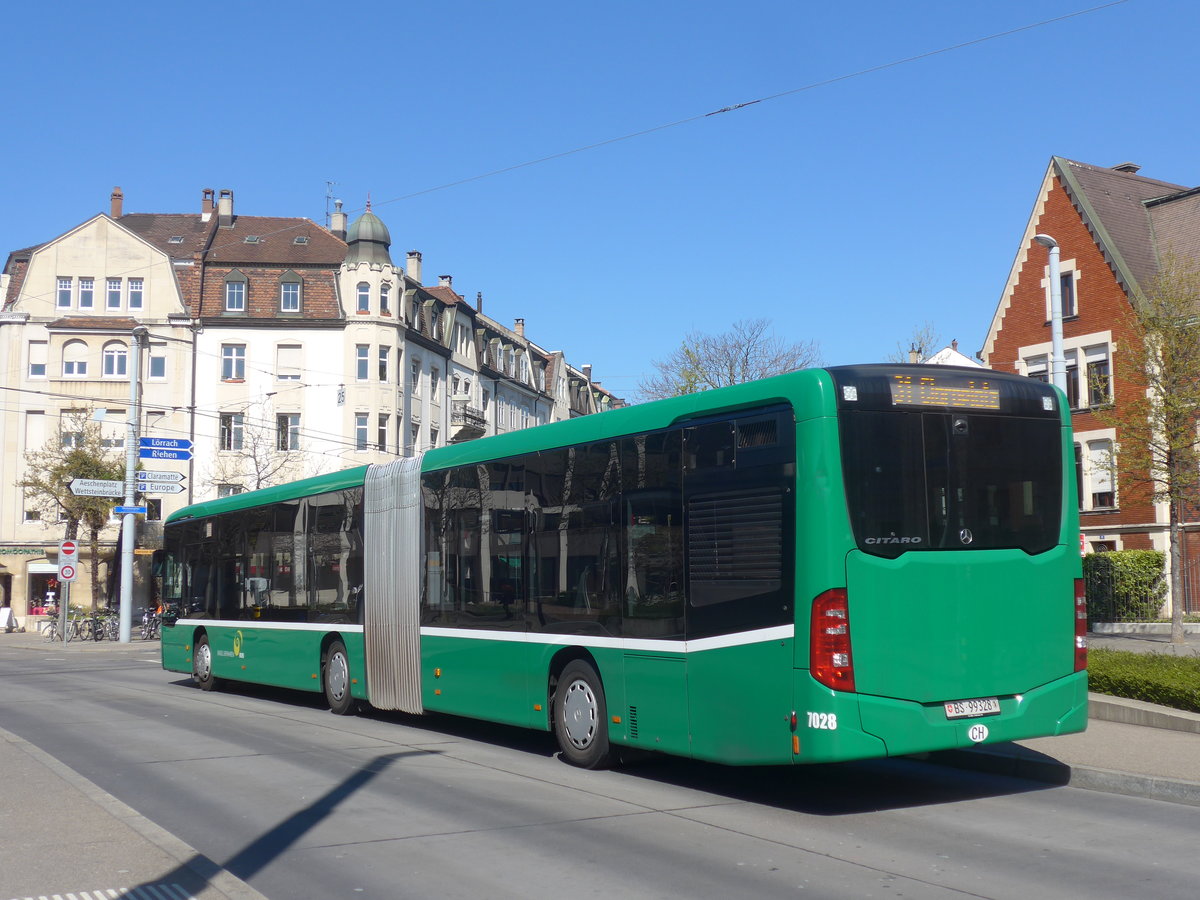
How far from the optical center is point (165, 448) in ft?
114

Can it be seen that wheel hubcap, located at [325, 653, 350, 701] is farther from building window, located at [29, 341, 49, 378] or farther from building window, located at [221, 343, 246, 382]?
building window, located at [29, 341, 49, 378]

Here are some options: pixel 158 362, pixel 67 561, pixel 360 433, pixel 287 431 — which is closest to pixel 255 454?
pixel 287 431

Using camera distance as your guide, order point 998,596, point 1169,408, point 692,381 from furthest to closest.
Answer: point 692,381
point 1169,408
point 998,596

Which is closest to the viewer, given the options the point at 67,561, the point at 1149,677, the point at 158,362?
the point at 1149,677

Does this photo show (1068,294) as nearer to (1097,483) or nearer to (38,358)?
(1097,483)

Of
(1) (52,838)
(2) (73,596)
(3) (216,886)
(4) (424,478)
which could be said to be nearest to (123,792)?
(1) (52,838)

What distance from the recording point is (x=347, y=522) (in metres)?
16.7

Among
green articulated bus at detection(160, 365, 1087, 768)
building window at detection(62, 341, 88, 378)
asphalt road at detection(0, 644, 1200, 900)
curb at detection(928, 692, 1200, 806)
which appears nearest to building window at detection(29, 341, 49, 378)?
building window at detection(62, 341, 88, 378)

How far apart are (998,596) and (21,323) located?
56.7 meters

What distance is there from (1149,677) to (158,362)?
5319 cm

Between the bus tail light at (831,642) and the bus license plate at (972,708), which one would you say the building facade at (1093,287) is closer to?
the bus license plate at (972,708)

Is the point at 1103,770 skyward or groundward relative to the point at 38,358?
groundward

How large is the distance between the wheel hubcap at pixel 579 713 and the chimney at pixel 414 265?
62607mm

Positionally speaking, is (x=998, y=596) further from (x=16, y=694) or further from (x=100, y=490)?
(x=100, y=490)
